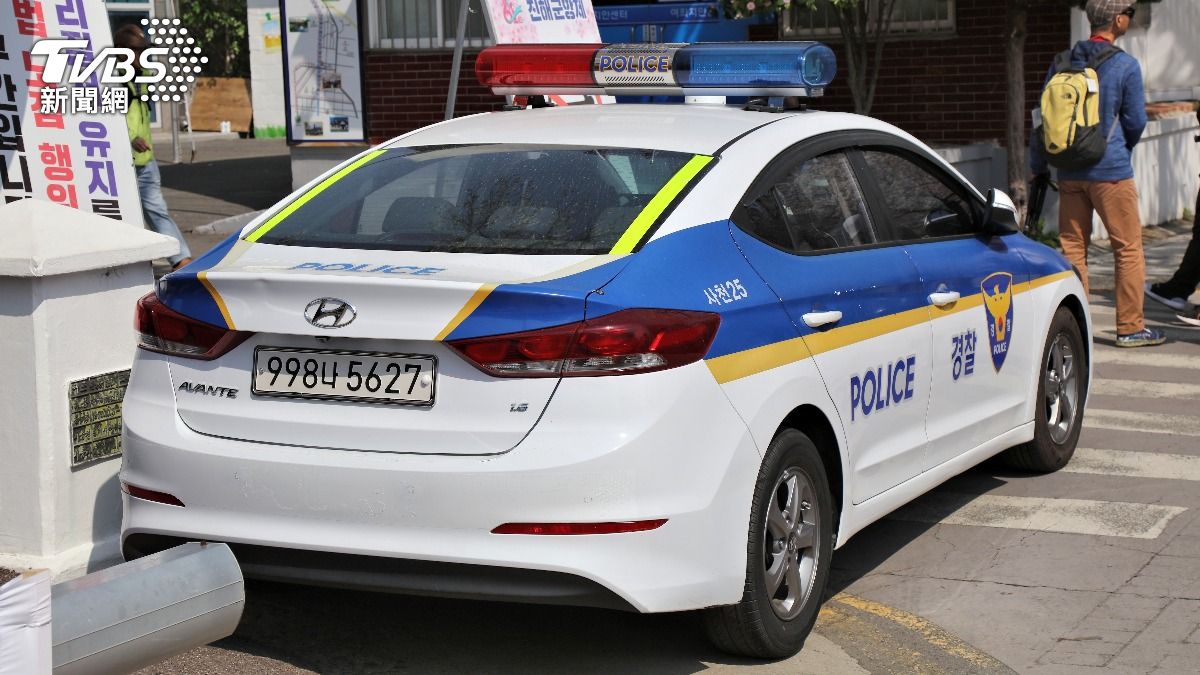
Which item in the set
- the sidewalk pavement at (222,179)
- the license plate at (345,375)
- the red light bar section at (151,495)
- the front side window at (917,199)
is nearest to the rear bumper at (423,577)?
the red light bar section at (151,495)

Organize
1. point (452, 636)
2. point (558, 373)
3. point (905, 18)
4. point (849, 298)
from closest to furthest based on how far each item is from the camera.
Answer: point (558, 373) → point (452, 636) → point (849, 298) → point (905, 18)

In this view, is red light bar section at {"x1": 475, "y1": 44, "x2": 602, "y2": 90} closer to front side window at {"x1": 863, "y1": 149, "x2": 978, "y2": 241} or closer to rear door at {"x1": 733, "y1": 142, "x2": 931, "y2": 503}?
front side window at {"x1": 863, "y1": 149, "x2": 978, "y2": 241}

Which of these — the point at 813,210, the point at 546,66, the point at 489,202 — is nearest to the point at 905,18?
the point at 546,66

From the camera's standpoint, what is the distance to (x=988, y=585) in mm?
5559

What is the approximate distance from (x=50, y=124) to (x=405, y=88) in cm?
1129

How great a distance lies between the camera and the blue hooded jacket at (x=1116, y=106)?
32.1 feet

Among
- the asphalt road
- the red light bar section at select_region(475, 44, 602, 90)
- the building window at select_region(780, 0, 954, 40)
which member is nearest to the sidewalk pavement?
the building window at select_region(780, 0, 954, 40)

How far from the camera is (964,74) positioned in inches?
619

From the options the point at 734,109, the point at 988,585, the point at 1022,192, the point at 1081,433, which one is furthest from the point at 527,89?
the point at 1022,192

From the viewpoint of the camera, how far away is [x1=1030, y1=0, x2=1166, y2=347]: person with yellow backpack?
9.69 meters

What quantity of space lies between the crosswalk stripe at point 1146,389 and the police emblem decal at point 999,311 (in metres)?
2.67

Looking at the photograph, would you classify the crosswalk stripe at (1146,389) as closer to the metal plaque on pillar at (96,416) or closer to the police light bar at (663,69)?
the police light bar at (663,69)

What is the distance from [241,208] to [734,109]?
14.1 meters

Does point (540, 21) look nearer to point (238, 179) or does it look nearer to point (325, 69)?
point (325, 69)
